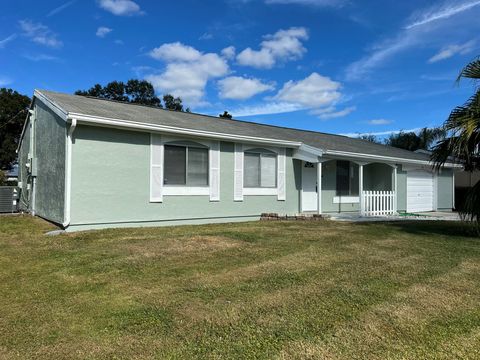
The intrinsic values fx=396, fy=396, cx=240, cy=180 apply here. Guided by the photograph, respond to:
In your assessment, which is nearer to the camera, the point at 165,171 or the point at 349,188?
the point at 165,171

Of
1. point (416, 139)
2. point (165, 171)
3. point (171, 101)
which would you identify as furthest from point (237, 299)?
point (171, 101)

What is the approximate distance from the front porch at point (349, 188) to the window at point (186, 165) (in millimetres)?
4323

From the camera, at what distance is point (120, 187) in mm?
10305

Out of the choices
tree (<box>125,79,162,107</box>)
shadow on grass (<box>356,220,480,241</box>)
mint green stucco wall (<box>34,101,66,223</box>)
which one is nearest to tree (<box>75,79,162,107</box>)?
tree (<box>125,79,162,107</box>)

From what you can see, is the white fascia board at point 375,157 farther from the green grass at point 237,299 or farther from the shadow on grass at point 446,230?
the green grass at point 237,299

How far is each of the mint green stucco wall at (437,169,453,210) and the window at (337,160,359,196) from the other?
594 cm

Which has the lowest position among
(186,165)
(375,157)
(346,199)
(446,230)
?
(446,230)

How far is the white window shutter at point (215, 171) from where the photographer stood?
1202cm

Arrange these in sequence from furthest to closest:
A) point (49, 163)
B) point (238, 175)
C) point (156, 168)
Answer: point (238, 175) → point (49, 163) → point (156, 168)

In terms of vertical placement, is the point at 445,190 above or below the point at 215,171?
below

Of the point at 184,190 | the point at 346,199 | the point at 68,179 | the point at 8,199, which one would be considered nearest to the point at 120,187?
the point at 68,179

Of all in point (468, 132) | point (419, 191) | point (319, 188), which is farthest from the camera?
point (419, 191)

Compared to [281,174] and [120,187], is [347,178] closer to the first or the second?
[281,174]

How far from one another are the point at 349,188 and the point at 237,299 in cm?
1271
